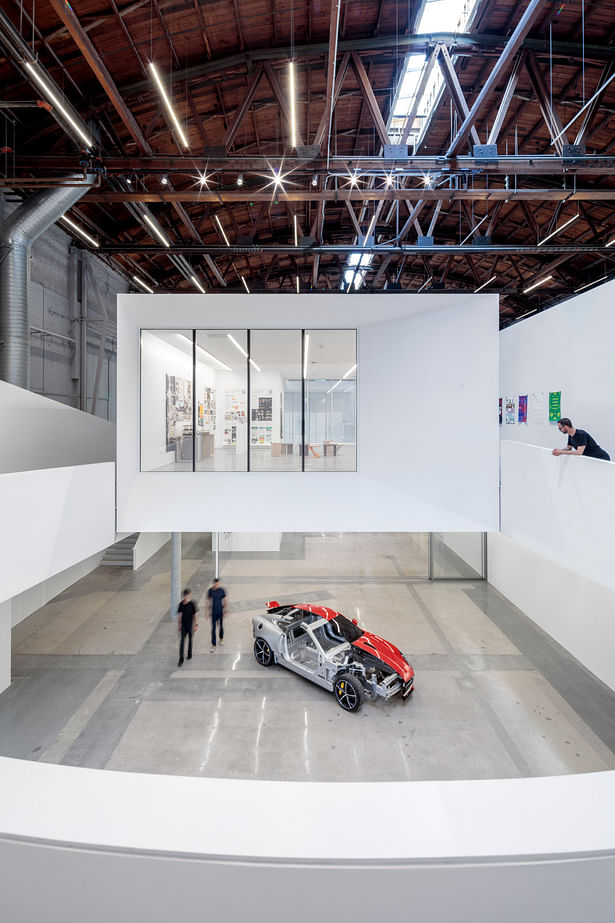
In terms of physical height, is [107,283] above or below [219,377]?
above

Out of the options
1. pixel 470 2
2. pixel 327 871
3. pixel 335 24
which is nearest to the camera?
pixel 327 871

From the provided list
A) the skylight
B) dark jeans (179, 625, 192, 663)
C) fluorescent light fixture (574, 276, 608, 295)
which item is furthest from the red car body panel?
fluorescent light fixture (574, 276, 608, 295)

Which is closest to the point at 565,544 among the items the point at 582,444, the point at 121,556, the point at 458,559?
the point at 582,444

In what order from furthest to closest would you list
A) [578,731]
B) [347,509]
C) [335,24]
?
[347,509] → [578,731] → [335,24]

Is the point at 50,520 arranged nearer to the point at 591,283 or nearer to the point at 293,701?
the point at 293,701

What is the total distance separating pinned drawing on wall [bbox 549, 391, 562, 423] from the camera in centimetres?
967

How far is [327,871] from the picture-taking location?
1275mm

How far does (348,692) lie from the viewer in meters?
7.89

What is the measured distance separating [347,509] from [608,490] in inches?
172

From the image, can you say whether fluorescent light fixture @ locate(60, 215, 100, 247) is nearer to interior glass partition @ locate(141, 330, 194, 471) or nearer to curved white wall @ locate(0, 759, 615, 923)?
interior glass partition @ locate(141, 330, 194, 471)

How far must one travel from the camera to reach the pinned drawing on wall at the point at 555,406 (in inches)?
381

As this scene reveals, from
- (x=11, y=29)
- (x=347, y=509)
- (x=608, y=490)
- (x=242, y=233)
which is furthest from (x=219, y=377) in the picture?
(x=242, y=233)

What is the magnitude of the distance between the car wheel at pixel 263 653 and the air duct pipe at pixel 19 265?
23.8ft

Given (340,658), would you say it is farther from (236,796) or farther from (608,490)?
(236,796)
